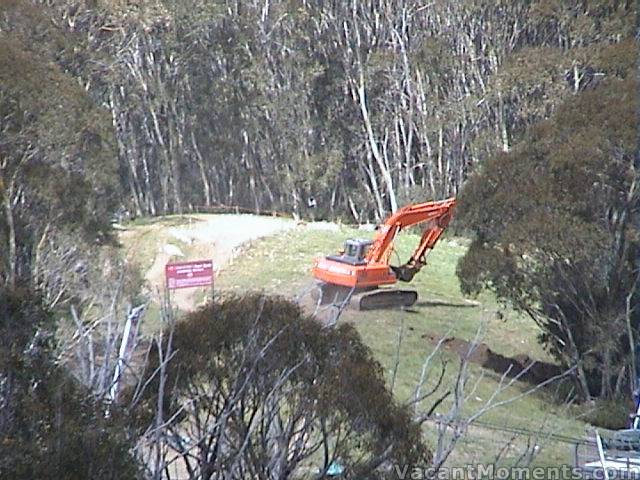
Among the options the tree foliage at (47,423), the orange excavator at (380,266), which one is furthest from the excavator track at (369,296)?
the tree foliage at (47,423)

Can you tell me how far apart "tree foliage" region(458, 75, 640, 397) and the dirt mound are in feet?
0.62

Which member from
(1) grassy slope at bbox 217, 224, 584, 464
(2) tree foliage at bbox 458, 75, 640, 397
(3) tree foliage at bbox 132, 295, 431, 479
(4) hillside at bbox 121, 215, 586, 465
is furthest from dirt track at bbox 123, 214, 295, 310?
(3) tree foliage at bbox 132, 295, 431, 479

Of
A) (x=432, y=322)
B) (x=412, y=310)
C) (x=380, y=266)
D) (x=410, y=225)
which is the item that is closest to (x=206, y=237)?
(x=410, y=225)

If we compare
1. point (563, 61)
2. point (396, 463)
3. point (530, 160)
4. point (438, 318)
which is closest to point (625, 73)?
point (530, 160)

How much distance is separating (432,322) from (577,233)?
1.65m

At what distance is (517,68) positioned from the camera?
13.8m

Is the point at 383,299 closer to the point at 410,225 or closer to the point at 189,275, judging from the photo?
the point at 410,225

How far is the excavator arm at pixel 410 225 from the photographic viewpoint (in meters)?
9.16

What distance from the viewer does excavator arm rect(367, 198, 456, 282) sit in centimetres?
916

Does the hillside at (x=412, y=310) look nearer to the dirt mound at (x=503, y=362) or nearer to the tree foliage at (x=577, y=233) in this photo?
the dirt mound at (x=503, y=362)

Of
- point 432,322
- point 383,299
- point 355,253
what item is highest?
point 355,253

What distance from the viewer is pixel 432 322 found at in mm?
8891

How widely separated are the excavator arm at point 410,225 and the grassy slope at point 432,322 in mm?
218

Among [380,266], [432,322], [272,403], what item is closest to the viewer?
[272,403]
